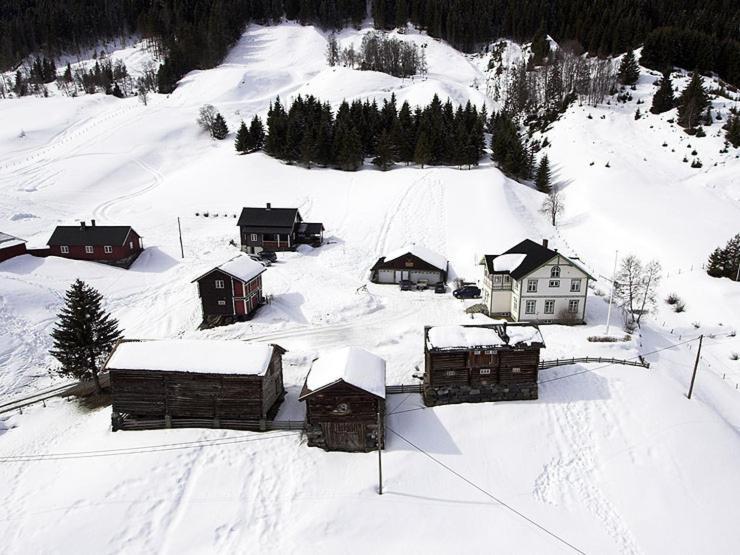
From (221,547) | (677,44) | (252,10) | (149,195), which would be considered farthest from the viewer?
(252,10)

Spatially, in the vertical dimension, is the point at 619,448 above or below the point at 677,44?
below

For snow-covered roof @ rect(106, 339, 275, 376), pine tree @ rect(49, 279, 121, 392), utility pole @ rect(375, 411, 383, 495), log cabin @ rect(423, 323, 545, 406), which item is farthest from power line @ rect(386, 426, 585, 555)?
pine tree @ rect(49, 279, 121, 392)

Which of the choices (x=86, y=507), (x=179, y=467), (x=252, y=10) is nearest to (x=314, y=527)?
(x=179, y=467)

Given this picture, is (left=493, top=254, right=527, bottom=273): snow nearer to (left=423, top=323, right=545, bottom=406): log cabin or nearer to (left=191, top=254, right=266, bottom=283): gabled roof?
(left=423, top=323, right=545, bottom=406): log cabin

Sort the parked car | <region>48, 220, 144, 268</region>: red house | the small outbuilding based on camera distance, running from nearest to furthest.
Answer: the parked car
the small outbuilding
<region>48, 220, 144, 268</region>: red house

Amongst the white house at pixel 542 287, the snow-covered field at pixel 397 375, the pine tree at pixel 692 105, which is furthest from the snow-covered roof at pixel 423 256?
the pine tree at pixel 692 105

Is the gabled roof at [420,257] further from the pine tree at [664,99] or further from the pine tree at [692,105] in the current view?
the pine tree at [664,99]

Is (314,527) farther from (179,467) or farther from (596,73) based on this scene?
(596,73)

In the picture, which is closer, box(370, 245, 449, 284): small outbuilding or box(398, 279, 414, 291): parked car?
box(398, 279, 414, 291): parked car
